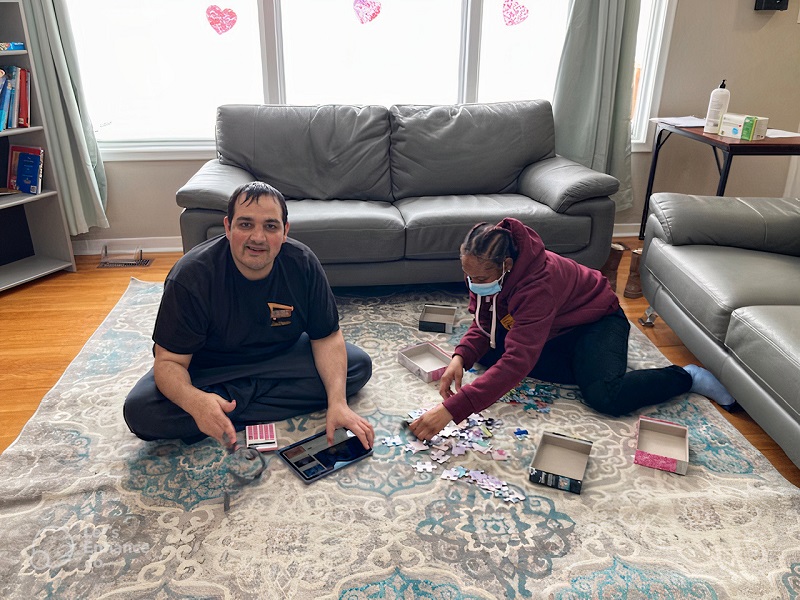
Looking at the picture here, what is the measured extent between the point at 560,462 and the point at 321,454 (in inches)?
31.2

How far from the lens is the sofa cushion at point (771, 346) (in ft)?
6.47

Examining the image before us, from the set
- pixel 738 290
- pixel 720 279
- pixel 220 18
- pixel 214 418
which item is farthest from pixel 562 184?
pixel 220 18

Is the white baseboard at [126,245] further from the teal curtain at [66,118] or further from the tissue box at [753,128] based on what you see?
the tissue box at [753,128]

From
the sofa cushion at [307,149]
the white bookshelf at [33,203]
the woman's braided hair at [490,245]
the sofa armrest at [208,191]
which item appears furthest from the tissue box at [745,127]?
the white bookshelf at [33,203]

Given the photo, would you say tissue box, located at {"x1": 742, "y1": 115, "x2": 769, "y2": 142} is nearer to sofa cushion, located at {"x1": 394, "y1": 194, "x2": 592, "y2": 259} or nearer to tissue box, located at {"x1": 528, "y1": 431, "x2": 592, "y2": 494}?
sofa cushion, located at {"x1": 394, "y1": 194, "x2": 592, "y2": 259}

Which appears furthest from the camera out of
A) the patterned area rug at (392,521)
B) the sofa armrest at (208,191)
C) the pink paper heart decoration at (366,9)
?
the pink paper heart decoration at (366,9)

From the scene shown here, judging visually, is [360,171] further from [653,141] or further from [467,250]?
[653,141]

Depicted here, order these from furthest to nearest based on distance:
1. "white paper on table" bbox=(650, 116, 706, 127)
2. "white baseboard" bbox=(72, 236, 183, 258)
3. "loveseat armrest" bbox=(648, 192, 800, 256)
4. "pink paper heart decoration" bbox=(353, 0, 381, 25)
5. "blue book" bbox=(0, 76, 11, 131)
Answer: "white baseboard" bbox=(72, 236, 183, 258), "pink paper heart decoration" bbox=(353, 0, 381, 25), "white paper on table" bbox=(650, 116, 706, 127), "blue book" bbox=(0, 76, 11, 131), "loveseat armrest" bbox=(648, 192, 800, 256)

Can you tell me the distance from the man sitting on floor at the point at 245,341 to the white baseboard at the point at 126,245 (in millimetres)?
2077

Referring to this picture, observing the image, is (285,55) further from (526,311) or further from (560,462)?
(560,462)

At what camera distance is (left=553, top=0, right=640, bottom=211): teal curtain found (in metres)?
3.80

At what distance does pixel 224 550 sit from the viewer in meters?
1.74

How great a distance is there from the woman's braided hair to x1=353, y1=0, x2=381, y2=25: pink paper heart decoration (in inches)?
93.2

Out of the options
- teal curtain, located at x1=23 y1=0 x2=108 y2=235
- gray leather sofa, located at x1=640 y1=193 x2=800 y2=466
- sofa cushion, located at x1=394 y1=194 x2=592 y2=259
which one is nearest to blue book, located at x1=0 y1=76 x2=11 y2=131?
teal curtain, located at x1=23 y1=0 x2=108 y2=235
